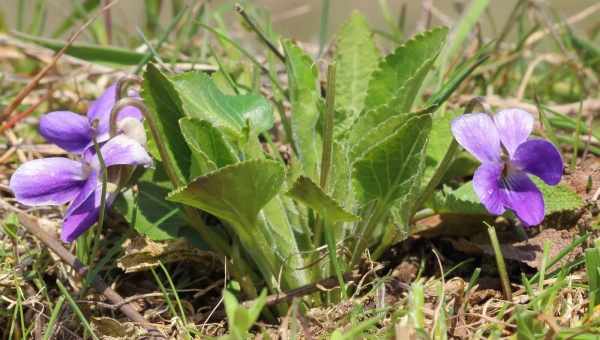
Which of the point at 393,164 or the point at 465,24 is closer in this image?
the point at 393,164

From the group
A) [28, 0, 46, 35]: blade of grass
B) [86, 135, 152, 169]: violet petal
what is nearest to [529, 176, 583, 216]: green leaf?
[86, 135, 152, 169]: violet petal

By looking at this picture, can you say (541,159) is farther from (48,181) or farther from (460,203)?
(48,181)

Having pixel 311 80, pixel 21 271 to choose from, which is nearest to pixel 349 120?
pixel 311 80

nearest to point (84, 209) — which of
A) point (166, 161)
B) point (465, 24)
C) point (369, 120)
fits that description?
point (166, 161)

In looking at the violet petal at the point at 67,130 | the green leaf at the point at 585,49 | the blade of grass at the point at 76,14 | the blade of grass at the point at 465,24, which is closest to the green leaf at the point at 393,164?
the violet petal at the point at 67,130

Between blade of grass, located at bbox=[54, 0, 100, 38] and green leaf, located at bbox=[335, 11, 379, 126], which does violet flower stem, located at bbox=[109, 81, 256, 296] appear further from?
blade of grass, located at bbox=[54, 0, 100, 38]

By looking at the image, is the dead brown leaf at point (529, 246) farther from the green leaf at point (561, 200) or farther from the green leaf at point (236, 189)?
the green leaf at point (236, 189)

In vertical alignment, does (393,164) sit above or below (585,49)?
below

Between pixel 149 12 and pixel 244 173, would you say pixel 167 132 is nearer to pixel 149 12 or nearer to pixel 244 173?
pixel 244 173
